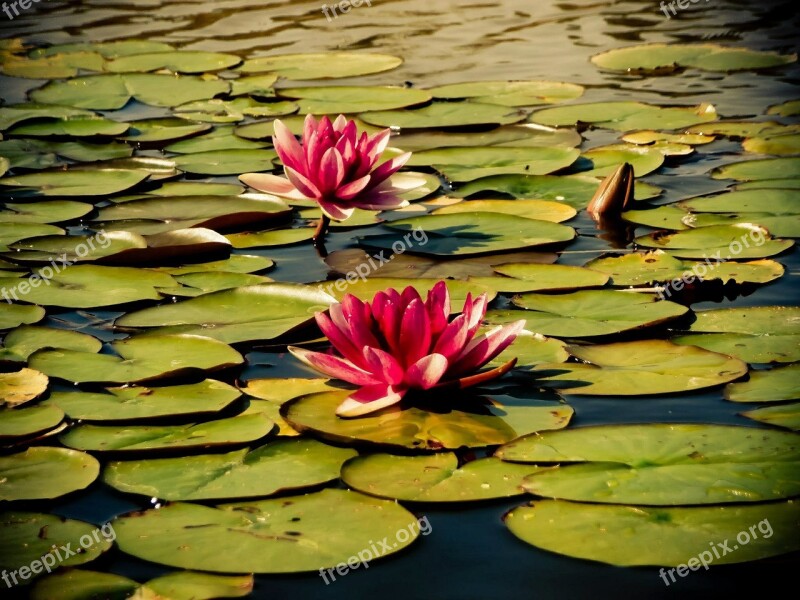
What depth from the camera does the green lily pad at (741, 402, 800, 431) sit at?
2713 millimetres

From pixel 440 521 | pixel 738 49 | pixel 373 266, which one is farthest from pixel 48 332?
pixel 738 49

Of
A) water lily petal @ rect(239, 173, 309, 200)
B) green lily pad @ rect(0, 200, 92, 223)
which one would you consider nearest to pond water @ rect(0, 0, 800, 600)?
water lily petal @ rect(239, 173, 309, 200)

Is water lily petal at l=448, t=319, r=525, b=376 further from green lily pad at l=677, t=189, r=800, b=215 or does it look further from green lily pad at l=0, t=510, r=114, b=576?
green lily pad at l=677, t=189, r=800, b=215

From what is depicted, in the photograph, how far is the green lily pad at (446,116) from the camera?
5.74m

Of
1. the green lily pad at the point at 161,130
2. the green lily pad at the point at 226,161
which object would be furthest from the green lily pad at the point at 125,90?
the green lily pad at the point at 226,161

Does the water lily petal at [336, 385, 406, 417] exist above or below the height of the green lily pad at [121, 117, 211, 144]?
below

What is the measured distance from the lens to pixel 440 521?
2.43 metres

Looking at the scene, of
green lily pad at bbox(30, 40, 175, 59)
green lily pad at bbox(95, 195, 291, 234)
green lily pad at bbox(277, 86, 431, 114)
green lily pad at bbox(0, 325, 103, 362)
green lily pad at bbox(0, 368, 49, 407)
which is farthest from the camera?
green lily pad at bbox(30, 40, 175, 59)

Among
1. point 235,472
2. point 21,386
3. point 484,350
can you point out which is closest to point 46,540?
point 235,472

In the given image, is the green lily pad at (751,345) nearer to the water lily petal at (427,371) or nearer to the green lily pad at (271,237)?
the water lily petal at (427,371)

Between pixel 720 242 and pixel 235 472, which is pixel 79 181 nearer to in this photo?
pixel 235 472

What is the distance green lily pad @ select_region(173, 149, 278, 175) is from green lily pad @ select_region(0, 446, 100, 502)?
8.36ft

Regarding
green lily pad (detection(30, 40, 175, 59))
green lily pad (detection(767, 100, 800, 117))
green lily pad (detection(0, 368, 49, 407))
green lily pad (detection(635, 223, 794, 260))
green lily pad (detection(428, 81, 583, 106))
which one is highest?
green lily pad (detection(30, 40, 175, 59))

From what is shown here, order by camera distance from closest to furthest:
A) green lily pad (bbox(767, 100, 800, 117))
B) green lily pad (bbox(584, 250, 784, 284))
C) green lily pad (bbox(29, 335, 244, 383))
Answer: green lily pad (bbox(29, 335, 244, 383))
green lily pad (bbox(584, 250, 784, 284))
green lily pad (bbox(767, 100, 800, 117))
